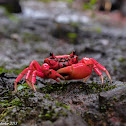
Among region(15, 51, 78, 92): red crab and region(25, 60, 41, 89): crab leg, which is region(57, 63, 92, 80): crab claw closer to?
region(15, 51, 78, 92): red crab

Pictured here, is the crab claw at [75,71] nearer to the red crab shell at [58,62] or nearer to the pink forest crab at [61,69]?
the pink forest crab at [61,69]

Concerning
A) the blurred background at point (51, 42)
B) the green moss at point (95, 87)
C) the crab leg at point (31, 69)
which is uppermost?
the crab leg at point (31, 69)

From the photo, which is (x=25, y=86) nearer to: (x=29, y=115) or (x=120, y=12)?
(x=29, y=115)

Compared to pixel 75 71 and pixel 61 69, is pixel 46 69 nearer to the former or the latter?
pixel 61 69

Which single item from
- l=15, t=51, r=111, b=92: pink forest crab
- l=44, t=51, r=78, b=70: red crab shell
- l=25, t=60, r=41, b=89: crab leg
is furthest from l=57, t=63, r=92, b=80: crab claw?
l=25, t=60, r=41, b=89: crab leg


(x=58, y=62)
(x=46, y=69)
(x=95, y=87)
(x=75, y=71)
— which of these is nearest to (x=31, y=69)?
(x=46, y=69)

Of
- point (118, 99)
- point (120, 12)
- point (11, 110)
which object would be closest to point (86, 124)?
point (118, 99)

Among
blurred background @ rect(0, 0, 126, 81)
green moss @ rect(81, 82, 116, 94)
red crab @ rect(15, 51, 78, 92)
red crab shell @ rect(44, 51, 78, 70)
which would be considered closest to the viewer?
green moss @ rect(81, 82, 116, 94)

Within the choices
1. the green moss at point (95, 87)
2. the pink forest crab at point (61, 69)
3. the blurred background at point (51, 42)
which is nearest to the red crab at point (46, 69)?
the pink forest crab at point (61, 69)
